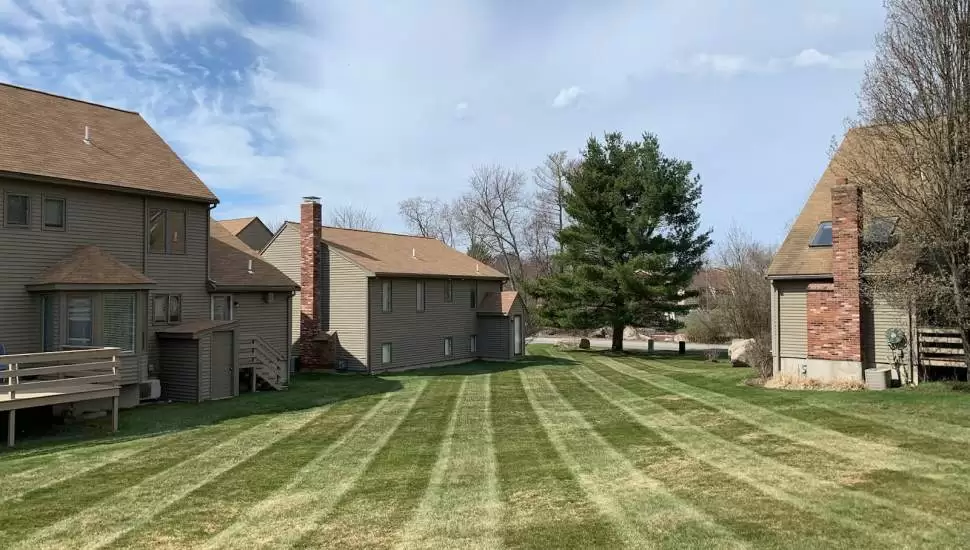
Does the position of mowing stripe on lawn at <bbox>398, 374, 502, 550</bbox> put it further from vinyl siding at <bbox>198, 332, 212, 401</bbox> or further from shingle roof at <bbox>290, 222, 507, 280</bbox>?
shingle roof at <bbox>290, 222, 507, 280</bbox>

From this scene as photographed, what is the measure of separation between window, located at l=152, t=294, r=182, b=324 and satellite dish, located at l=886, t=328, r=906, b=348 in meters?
18.5

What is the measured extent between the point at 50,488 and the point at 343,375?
15.2 metres

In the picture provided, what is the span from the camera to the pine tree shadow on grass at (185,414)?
12.1 m

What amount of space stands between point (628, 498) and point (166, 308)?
14927 mm

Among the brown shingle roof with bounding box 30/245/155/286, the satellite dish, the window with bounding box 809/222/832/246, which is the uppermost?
the window with bounding box 809/222/832/246

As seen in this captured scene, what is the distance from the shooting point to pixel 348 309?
2497cm

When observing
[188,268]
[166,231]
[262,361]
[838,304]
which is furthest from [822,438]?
[166,231]

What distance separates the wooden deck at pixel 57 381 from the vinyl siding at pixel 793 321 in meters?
16.6

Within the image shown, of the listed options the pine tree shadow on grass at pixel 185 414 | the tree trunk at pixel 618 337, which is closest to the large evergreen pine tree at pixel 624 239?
the tree trunk at pixel 618 337

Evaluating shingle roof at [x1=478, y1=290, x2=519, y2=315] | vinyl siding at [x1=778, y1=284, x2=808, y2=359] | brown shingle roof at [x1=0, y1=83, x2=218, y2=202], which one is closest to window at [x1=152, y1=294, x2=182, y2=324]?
brown shingle roof at [x1=0, y1=83, x2=218, y2=202]

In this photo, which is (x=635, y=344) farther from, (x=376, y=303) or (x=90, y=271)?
(x=90, y=271)

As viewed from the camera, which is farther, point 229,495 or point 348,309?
point 348,309

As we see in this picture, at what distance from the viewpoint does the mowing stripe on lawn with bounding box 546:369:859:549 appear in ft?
20.1

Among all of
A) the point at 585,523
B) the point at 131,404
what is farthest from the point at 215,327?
the point at 585,523
